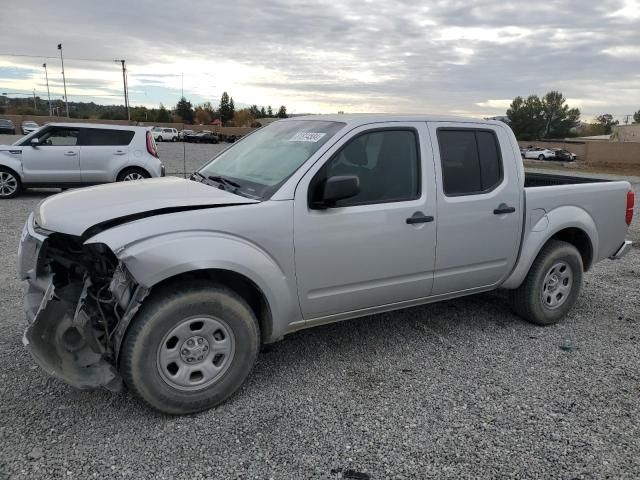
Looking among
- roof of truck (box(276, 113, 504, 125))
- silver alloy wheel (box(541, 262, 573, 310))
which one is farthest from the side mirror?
silver alloy wheel (box(541, 262, 573, 310))

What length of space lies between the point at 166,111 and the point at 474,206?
10219 centimetres

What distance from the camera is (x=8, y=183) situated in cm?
1122

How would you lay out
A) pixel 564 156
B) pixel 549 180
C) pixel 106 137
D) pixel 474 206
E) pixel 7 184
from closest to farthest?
pixel 474 206, pixel 549 180, pixel 7 184, pixel 106 137, pixel 564 156

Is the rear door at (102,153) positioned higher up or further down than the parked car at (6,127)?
further down

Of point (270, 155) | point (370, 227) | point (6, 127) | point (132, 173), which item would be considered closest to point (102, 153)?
point (132, 173)

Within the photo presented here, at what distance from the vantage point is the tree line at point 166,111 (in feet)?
295

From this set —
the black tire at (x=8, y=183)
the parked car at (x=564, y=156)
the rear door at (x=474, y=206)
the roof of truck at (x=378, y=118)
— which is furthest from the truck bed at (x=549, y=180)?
the parked car at (x=564, y=156)

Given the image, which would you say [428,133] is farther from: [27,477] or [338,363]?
[27,477]

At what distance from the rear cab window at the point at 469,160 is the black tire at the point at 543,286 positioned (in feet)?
3.11

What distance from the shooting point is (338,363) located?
12.8 ft

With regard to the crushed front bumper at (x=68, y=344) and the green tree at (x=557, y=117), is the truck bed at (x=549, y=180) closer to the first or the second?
the crushed front bumper at (x=68, y=344)

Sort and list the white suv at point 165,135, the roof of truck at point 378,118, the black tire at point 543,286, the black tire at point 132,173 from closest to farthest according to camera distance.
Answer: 1. the roof of truck at point 378,118
2. the black tire at point 543,286
3. the black tire at point 132,173
4. the white suv at point 165,135

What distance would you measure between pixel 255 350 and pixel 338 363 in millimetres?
869

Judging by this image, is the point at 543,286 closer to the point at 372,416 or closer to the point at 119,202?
the point at 372,416
